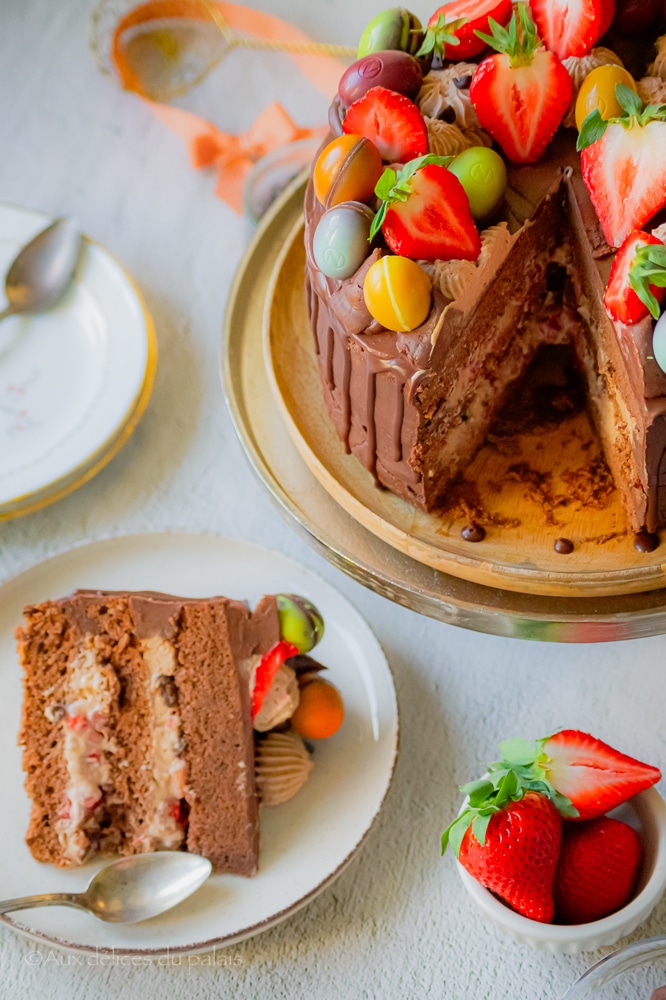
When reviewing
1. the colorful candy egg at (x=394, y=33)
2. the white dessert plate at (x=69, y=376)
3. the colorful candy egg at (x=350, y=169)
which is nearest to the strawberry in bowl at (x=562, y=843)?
the colorful candy egg at (x=350, y=169)

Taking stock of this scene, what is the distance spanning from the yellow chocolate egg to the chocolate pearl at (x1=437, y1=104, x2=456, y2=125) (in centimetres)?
23

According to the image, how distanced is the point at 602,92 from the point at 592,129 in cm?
10

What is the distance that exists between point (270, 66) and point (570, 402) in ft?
5.08

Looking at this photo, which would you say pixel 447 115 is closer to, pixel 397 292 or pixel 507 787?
pixel 397 292

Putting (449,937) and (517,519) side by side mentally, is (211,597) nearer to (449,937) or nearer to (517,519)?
(517,519)

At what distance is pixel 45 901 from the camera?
1708 mm

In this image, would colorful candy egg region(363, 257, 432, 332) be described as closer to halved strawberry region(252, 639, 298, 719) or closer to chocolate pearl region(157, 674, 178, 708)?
halved strawberry region(252, 639, 298, 719)

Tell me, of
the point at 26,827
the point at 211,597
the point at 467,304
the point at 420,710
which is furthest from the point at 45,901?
the point at 467,304

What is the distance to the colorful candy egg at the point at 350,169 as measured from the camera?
66.3 inches

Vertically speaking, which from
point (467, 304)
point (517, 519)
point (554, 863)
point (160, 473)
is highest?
point (467, 304)

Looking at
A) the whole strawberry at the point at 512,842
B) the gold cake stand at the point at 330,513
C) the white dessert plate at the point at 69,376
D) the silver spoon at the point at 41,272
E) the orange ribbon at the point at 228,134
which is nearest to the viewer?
the whole strawberry at the point at 512,842

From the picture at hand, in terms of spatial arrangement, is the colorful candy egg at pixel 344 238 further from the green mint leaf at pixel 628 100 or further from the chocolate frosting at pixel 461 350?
the green mint leaf at pixel 628 100

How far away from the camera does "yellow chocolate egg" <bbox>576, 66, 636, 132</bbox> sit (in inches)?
70.6

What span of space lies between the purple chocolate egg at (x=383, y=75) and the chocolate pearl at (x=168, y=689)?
1.13 meters
